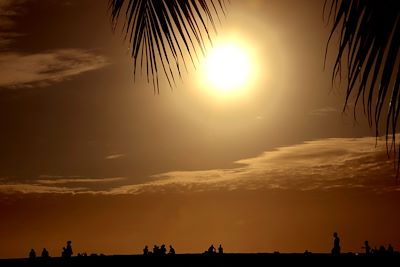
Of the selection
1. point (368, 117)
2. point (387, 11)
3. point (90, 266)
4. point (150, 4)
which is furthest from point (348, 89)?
point (90, 266)

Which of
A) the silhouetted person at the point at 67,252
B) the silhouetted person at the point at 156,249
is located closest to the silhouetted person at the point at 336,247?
the silhouetted person at the point at 156,249

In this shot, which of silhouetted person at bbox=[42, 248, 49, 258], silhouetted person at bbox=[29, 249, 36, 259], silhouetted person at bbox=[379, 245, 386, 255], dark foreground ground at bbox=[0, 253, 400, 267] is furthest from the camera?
silhouetted person at bbox=[42, 248, 49, 258]

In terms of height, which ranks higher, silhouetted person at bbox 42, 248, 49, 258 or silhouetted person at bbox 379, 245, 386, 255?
silhouetted person at bbox 42, 248, 49, 258

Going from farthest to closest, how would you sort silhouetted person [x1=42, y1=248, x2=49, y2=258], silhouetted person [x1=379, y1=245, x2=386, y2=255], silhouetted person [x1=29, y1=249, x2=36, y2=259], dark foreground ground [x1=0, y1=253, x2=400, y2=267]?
1. silhouetted person [x1=42, y1=248, x2=49, y2=258]
2. silhouetted person [x1=29, y1=249, x2=36, y2=259]
3. silhouetted person [x1=379, y1=245, x2=386, y2=255]
4. dark foreground ground [x1=0, y1=253, x2=400, y2=267]

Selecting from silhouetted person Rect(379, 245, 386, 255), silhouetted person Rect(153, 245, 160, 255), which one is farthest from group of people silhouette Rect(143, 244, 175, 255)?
silhouetted person Rect(379, 245, 386, 255)

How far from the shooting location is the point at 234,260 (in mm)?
18641

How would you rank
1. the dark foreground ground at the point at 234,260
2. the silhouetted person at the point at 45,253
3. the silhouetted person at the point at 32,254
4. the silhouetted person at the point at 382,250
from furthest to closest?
the silhouetted person at the point at 45,253, the silhouetted person at the point at 32,254, the silhouetted person at the point at 382,250, the dark foreground ground at the point at 234,260

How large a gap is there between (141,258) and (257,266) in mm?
3550

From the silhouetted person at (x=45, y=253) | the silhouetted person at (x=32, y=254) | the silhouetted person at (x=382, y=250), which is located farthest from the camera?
the silhouetted person at (x=45, y=253)

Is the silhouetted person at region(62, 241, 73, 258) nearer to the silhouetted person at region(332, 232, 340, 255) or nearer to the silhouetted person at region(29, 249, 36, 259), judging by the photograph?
the silhouetted person at region(29, 249, 36, 259)

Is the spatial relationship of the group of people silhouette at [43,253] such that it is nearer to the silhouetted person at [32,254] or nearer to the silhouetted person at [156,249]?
the silhouetted person at [32,254]

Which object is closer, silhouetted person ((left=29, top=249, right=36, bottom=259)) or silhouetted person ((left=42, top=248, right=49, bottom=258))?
silhouetted person ((left=29, top=249, right=36, bottom=259))

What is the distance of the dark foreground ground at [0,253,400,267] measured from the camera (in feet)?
58.9

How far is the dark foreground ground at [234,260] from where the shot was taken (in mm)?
17953
